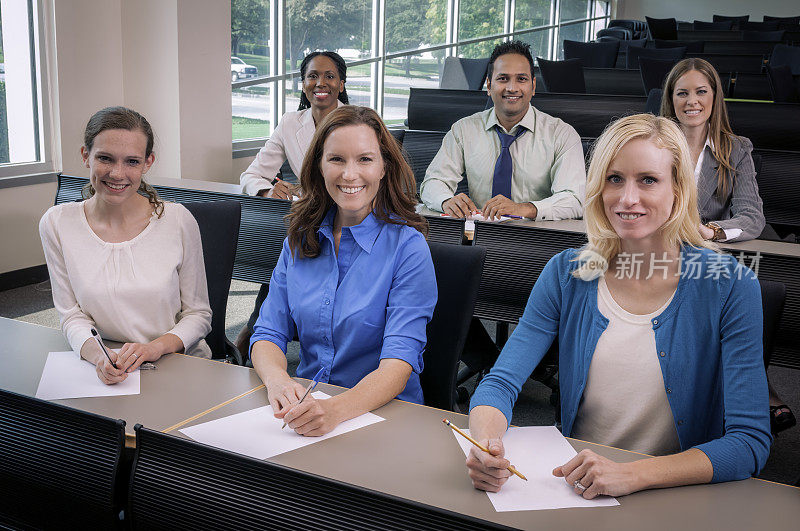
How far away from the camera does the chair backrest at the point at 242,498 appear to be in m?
1.00

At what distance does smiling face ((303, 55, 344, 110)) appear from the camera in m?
3.80

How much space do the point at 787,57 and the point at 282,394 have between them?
23.9 feet

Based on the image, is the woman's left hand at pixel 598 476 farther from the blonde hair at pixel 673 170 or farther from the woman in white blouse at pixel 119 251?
the woman in white blouse at pixel 119 251

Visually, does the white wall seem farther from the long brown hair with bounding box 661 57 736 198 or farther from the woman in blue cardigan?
the woman in blue cardigan

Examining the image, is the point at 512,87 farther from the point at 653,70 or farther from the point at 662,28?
the point at 662,28

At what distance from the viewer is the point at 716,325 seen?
1428mm

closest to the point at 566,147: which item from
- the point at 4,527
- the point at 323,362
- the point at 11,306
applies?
the point at 323,362

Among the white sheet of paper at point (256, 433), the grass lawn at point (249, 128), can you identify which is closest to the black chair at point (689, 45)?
the grass lawn at point (249, 128)

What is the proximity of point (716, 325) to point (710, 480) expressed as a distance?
32 centimetres

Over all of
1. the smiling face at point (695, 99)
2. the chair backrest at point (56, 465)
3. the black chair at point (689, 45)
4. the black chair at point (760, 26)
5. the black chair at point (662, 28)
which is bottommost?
the chair backrest at point (56, 465)

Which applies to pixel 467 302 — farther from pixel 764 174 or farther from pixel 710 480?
pixel 764 174

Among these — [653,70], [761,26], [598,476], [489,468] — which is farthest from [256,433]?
[761,26]

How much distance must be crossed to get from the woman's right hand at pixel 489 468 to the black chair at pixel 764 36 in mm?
9784

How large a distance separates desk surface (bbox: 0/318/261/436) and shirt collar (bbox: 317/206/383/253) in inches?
15.5
